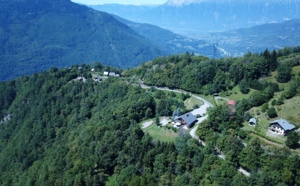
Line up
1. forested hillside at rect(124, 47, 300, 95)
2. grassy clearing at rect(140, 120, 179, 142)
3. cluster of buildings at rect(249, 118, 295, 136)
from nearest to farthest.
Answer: cluster of buildings at rect(249, 118, 295, 136) → grassy clearing at rect(140, 120, 179, 142) → forested hillside at rect(124, 47, 300, 95)

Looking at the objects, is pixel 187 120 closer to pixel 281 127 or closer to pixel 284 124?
pixel 281 127

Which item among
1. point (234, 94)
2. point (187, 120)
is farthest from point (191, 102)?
point (187, 120)

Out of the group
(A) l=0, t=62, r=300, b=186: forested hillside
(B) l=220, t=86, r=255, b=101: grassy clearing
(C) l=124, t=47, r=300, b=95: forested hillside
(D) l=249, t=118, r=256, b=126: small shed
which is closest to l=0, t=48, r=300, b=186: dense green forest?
(A) l=0, t=62, r=300, b=186: forested hillside

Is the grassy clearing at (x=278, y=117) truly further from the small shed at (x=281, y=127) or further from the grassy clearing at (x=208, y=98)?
the grassy clearing at (x=208, y=98)

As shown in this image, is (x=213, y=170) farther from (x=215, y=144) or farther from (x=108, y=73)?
(x=108, y=73)

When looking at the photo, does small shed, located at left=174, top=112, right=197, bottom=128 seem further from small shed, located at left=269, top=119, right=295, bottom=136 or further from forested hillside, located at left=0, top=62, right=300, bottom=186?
small shed, located at left=269, top=119, right=295, bottom=136

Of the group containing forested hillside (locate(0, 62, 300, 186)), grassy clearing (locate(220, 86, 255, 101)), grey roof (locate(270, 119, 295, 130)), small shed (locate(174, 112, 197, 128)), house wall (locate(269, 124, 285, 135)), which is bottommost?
forested hillside (locate(0, 62, 300, 186))

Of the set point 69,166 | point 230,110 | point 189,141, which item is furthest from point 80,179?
point 230,110
